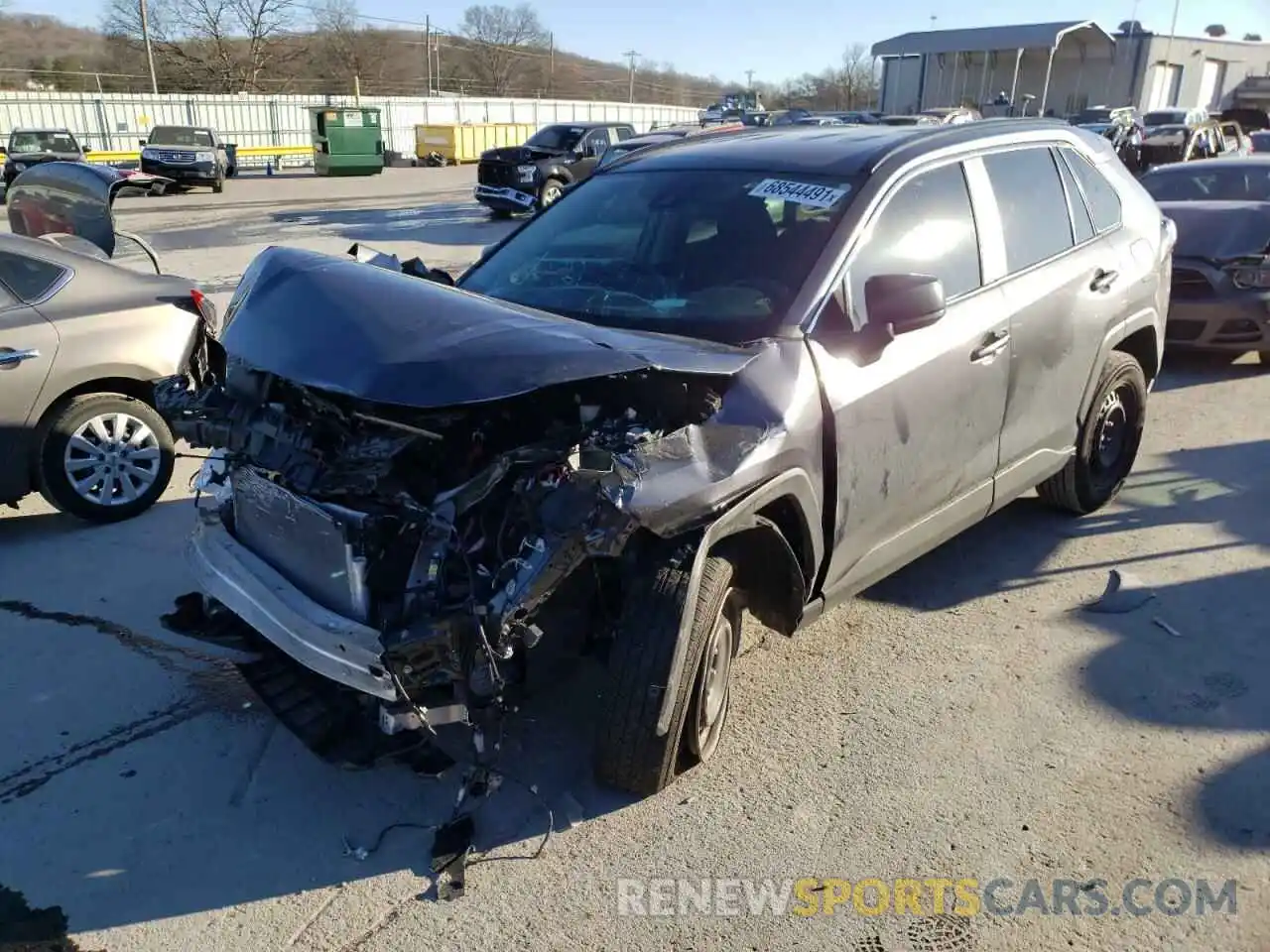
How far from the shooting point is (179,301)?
5570 mm

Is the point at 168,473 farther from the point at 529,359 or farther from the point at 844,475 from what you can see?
the point at 844,475

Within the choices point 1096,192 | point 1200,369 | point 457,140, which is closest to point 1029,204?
point 1096,192

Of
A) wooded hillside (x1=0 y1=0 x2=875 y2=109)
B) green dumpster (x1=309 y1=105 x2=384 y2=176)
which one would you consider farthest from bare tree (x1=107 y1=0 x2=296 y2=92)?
green dumpster (x1=309 y1=105 x2=384 y2=176)

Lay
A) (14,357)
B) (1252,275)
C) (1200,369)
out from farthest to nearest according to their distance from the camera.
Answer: (1200,369)
(1252,275)
(14,357)

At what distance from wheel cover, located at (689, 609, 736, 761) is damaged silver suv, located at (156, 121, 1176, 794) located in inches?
0.6

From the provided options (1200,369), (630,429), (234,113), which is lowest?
(1200,369)

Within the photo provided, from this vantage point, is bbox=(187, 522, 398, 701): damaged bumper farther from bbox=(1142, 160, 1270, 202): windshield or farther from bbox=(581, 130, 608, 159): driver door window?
bbox=(581, 130, 608, 159): driver door window

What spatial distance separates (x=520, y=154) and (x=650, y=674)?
19.3 metres

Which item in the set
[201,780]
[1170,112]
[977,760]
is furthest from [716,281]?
[1170,112]

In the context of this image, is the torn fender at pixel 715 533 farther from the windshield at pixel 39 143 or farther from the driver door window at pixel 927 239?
the windshield at pixel 39 143

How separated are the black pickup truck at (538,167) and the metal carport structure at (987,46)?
29.9 meters

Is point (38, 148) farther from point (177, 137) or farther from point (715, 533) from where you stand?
point (715, 533)

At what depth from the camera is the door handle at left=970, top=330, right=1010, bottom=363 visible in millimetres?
3799

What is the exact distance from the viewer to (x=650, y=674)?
2.86 m
